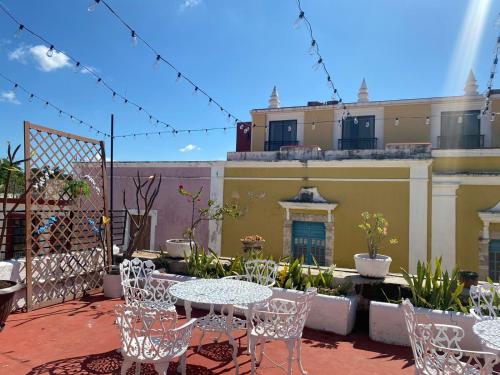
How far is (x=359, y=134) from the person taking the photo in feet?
47.8

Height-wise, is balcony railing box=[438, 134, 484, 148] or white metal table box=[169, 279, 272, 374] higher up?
balcony railing box=[438, 134, 484, 148]

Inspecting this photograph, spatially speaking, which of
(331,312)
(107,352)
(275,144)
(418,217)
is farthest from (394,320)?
(275,144)

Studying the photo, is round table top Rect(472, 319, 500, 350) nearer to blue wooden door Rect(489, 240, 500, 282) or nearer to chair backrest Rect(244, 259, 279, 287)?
chair backrest Rect(244, 259, 279, 287)

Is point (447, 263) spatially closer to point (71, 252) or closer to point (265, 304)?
point (265, 304)

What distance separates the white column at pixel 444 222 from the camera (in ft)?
33.8

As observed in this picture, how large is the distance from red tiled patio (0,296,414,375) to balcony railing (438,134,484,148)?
1100cm

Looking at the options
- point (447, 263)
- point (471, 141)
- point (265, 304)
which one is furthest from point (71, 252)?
point (471, 141)

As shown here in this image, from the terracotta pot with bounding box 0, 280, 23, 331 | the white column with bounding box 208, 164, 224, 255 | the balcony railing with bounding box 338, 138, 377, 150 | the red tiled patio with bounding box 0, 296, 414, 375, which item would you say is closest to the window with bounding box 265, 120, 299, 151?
the balcony railing with bounding box 338, 138, 377, 150

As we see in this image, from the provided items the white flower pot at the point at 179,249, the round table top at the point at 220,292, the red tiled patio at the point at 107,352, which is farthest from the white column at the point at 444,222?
the round table top at the point at 220,292

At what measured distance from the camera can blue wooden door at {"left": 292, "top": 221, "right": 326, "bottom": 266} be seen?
1057cm

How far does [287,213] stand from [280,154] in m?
1.86

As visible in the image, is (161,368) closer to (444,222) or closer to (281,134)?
(444,222)

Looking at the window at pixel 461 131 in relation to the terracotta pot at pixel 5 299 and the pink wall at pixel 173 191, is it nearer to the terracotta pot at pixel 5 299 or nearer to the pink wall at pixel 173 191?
the pink wall at pixel 173 191

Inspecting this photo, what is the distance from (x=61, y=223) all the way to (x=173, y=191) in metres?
6.60
